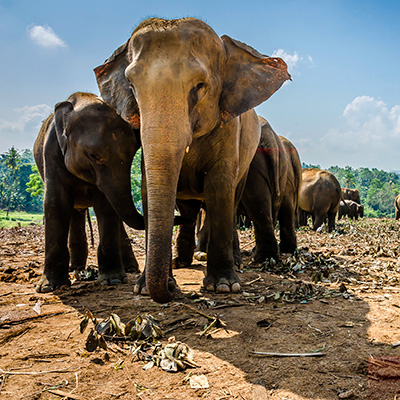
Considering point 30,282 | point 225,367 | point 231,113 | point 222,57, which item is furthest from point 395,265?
point 30,282

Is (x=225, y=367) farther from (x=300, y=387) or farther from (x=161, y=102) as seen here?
(x=161, y=102)

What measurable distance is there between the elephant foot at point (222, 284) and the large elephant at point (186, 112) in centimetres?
1

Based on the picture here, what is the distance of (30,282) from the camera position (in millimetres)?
5242

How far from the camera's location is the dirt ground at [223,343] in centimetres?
219

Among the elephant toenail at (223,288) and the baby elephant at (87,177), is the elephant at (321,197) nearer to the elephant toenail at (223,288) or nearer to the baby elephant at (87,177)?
the baby elephant at (87,177)

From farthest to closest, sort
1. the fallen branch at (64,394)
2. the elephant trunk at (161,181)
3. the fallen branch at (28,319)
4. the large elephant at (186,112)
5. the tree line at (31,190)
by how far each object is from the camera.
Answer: the tree line at (31,190)
the fallen branch at (28,319)
the large elephant at (186,112)
the elephant trunk at (161,181)
the fallen branch at (64,394)

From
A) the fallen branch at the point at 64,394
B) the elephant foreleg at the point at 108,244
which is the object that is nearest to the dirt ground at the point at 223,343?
the fallen branch at the point at 64,394

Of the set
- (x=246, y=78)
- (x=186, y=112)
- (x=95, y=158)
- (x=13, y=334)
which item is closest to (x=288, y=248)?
(x=246, y=78)

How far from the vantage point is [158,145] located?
3.11 meters

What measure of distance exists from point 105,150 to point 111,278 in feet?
5.10

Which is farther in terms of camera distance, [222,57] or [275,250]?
[275,250]

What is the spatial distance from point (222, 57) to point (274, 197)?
385cm

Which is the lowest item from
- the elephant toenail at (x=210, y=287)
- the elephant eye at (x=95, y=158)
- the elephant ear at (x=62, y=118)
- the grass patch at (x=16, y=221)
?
the elephant toenail at (x=210, y=287)

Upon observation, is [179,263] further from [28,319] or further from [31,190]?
[31,190]
